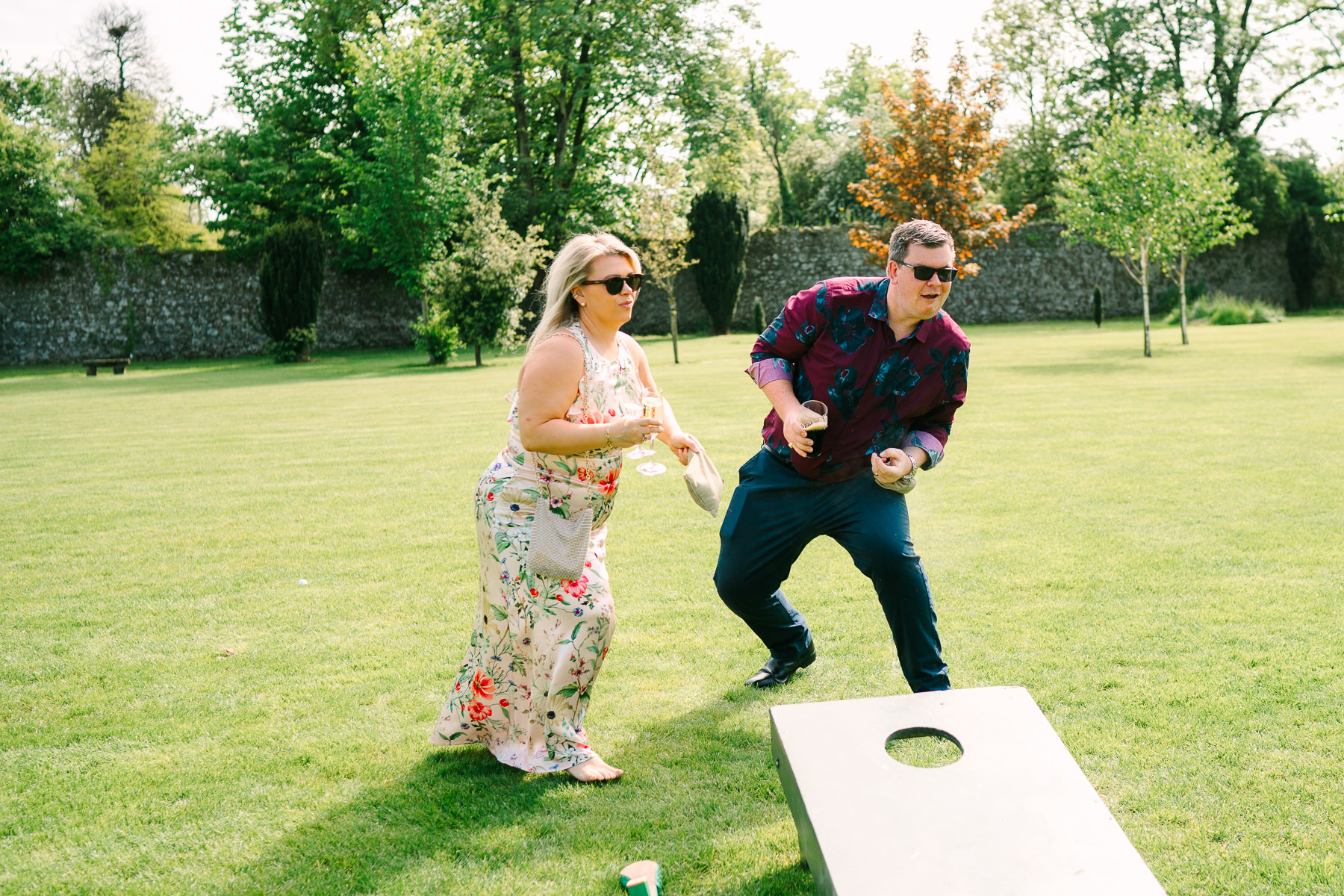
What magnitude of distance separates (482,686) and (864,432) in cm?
177

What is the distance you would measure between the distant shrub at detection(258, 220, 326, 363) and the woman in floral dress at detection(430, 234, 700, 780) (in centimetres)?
2800

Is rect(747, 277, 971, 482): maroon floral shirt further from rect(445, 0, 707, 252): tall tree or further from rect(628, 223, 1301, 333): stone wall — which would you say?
rect(628, 223, 1301, 333): stone wall

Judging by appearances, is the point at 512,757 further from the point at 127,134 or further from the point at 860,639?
the point at 127,134

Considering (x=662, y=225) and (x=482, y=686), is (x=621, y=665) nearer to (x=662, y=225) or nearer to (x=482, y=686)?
(x=482, y=686)

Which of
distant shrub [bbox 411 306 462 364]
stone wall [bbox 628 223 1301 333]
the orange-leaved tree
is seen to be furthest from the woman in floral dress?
stone wall [bbox 628 223 1301 333]

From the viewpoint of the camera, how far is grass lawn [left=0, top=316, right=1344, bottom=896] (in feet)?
10.3

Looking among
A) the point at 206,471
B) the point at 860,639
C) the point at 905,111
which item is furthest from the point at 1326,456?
the point at 905,111

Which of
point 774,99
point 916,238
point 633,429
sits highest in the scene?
point 774,99

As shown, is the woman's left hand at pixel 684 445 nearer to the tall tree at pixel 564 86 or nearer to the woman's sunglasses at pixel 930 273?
the woman's sunglasses at pixel 930 273

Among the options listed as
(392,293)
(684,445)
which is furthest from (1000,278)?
(684,445)

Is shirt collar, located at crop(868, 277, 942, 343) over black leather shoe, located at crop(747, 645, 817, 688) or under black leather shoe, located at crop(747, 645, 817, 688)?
over

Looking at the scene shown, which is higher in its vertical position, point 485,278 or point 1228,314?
point 485,278

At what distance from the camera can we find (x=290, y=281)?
29.0 meters

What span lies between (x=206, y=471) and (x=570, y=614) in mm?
8663
